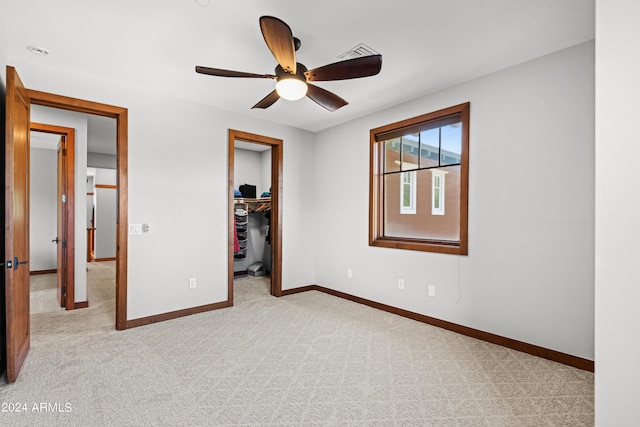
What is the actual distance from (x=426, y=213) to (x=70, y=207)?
14.8 feet

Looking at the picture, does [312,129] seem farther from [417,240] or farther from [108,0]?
[108,0]

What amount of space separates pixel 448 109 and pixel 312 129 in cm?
224

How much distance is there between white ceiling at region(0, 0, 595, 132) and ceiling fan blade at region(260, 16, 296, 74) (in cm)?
34

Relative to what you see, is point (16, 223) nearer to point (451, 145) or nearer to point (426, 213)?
point (426, 213)

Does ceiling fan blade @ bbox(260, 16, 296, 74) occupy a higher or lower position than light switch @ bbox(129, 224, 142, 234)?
higher

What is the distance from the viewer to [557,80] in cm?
263

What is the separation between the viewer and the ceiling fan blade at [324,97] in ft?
8.54

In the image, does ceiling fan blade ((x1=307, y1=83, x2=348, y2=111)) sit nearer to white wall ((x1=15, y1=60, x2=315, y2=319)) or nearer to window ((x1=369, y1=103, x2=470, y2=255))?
window ((x1=369, y1=103, x2=470, y2=255))

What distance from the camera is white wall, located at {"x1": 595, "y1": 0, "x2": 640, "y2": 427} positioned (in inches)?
43.5

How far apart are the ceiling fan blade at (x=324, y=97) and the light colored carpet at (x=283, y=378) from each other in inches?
87.9

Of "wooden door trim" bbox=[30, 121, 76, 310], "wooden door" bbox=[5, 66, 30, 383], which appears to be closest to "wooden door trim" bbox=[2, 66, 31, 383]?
"wooden door" bbox=[5, 66, 30, 383]

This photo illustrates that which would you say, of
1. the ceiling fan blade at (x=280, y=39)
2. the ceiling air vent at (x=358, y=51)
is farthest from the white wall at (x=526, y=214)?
the ceiling fan blade at (x=280, y=39)

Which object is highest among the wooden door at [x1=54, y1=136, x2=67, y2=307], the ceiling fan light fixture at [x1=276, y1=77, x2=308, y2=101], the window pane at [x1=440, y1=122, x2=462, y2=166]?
the ceiling fan light fixture at [x1=276, y1=77, x2=308, y2=101]

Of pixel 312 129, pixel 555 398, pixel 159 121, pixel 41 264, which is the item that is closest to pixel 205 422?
pixel 555 398
